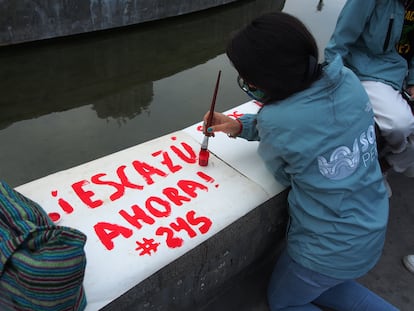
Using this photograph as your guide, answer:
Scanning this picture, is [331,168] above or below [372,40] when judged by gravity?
below

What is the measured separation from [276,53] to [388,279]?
1.47 metres

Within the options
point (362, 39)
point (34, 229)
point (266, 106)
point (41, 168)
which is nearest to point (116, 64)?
point (41, 168)

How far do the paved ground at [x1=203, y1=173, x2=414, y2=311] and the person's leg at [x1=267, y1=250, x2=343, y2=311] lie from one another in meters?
0.15

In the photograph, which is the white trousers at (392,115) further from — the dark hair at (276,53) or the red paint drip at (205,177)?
the red paint drip at (205,177)

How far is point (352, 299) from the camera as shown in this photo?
162 centimetres

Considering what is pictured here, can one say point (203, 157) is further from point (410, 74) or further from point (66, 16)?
point (66, 16)

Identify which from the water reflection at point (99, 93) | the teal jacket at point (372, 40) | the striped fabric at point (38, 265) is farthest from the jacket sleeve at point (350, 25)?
the water reflection at point (99, 93)

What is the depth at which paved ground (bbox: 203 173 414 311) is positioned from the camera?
172cm

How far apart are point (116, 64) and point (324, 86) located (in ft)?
15.4

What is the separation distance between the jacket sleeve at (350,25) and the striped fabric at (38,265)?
1.59m

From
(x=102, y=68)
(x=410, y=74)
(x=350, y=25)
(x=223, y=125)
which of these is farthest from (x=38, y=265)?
(x=102, y=68)

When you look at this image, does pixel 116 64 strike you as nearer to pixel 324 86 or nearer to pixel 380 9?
pixel 380 9

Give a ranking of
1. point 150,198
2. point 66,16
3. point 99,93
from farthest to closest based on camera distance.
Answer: point 66,16, point 99,93, point 150,198

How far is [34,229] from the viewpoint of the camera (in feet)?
2.87
